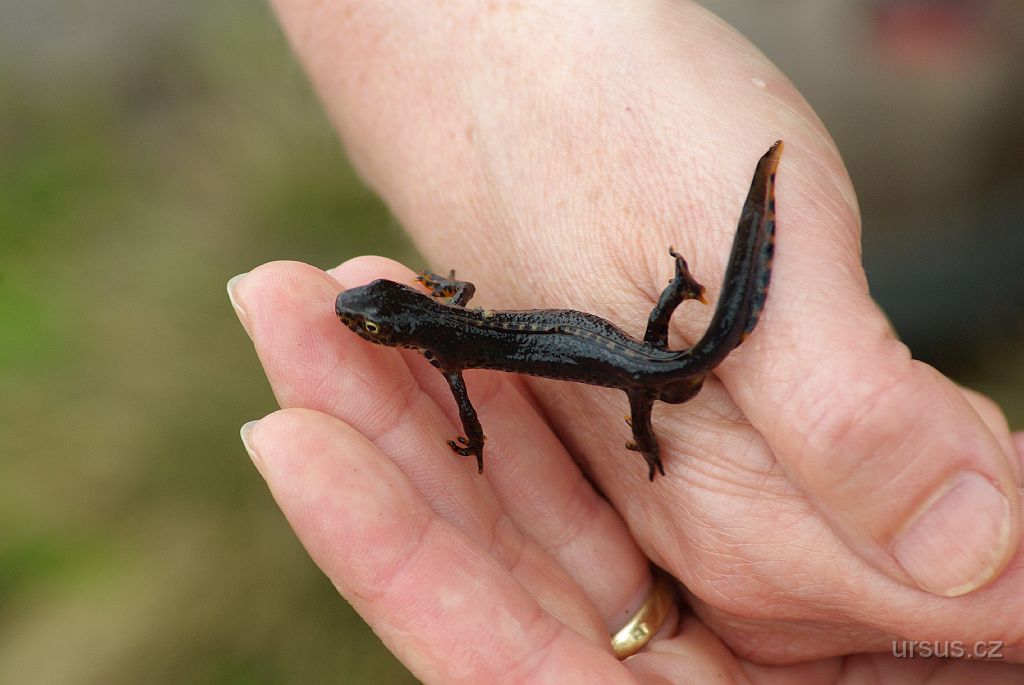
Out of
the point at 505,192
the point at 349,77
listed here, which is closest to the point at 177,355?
the point at 349,77

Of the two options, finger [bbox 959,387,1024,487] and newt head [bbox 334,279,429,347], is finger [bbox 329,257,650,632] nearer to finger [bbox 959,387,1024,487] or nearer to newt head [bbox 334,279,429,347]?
newt head [bbox 334,279,429,347]

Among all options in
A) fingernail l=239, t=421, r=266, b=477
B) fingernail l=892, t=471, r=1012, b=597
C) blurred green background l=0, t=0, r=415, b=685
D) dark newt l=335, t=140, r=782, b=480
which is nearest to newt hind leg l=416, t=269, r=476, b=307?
dark newt l=335, t=140, r=782, b=480

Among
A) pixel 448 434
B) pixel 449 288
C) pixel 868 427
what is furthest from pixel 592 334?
pixel 868 427

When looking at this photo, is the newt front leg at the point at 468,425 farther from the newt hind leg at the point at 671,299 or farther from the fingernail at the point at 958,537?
the fingernail at the point at 958,537

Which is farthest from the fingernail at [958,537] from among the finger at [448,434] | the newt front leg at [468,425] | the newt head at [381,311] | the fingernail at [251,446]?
the fingernail at [251,446]

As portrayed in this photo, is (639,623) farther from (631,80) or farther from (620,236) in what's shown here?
(631,80)

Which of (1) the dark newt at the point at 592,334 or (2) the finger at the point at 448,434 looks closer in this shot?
(1) the dark newt at the point at 592,334

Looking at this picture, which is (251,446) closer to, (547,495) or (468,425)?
(468,425)
